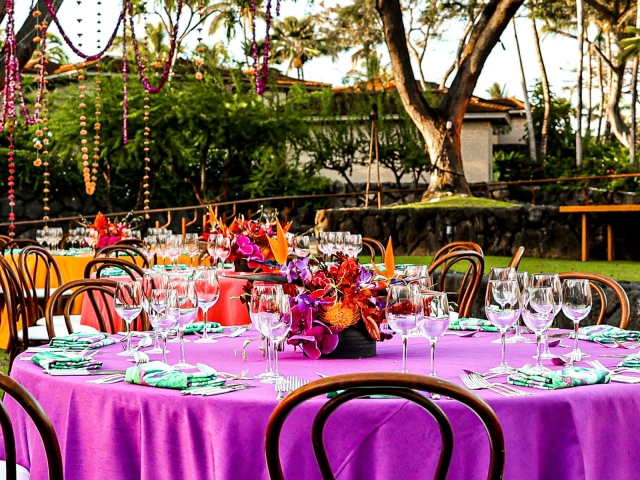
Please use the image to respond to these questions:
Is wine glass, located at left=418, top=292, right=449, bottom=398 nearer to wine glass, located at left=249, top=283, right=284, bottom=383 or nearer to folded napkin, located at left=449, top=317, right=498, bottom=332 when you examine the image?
wine glass, located at left=249, top=283, right=284, bottom=383

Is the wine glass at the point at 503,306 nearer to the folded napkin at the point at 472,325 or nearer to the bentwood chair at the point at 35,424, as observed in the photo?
the folded napkin at the point at 472,325

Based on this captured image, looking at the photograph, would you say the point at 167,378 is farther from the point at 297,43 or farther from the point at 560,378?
the point at 297,43

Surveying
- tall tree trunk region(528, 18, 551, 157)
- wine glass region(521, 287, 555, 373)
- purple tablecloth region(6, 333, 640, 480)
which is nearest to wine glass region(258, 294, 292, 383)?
purple tablecloth region(6, 333, 640, 480)

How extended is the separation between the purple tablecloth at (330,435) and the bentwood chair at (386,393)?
0.23 metres

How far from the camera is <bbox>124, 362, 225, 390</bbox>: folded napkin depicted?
2.53 meters

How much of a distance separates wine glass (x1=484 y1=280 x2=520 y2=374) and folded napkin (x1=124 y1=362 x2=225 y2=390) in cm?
82

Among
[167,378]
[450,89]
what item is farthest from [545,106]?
[167,378]

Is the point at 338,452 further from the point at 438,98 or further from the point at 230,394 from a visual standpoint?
the point at 438,98

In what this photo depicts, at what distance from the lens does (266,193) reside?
867 inches

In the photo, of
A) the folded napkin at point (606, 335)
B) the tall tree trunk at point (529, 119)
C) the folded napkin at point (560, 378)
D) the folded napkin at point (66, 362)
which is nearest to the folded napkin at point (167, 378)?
the folded napkin at point (66, 362)

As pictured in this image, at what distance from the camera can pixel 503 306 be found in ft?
9.35

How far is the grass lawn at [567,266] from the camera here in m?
10.6

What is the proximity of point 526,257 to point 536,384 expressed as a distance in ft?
35.8

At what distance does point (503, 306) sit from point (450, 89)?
14832 millimetres
